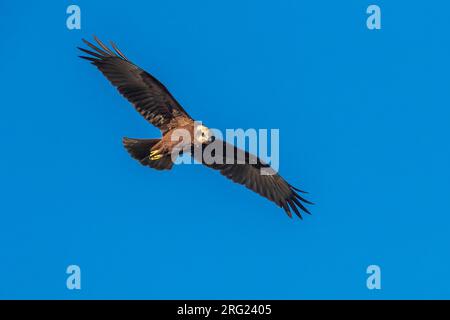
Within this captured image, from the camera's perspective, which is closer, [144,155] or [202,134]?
[202,134]

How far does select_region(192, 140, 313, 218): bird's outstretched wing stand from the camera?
41.7 feet

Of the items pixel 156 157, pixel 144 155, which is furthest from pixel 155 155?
pixel 144 155

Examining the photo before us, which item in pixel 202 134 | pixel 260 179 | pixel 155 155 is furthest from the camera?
pixel 260 179

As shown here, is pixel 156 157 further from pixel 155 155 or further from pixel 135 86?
pixel 135 86

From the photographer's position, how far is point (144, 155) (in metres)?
11.8

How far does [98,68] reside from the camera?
11.8m

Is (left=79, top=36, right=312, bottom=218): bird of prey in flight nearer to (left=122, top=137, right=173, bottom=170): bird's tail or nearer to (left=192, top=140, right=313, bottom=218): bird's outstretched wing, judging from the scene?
(left=122, top=137, right=173, bottom=170): bird's tail

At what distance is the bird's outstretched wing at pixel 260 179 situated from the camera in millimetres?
12703

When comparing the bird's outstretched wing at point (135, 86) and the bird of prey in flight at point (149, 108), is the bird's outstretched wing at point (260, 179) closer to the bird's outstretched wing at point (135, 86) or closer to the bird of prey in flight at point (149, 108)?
the bird of prey in flight at point (149, 108)

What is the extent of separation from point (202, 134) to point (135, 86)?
4.93 feet

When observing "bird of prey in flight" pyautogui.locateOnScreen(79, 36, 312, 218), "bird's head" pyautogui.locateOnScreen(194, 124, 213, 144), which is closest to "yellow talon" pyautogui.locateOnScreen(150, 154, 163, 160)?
"bird of prey in flight" pyautogui.locateOnScreen(79, 36, 312, 218)
